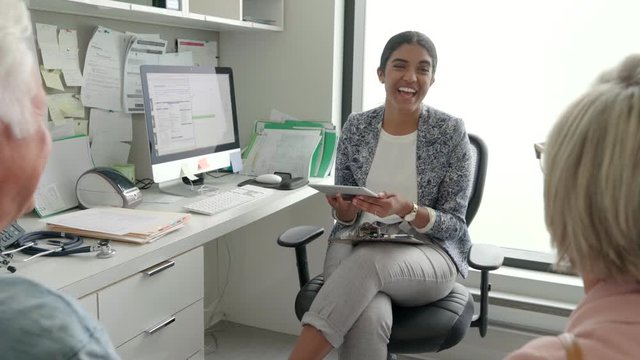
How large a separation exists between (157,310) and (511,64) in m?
1.69

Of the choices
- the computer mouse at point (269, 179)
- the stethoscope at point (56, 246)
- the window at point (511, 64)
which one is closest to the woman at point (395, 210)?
the computer mouse at point (269, 179)

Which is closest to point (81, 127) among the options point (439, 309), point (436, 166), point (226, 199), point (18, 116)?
point (226, 199)

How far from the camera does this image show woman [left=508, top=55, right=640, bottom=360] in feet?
2.22

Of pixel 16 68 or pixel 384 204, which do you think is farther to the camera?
pixel 384 204

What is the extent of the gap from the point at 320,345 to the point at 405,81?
0.93 meters

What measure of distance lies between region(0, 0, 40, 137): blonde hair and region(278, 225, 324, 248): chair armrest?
1.23 meters

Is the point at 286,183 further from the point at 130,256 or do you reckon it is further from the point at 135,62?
the point at 130,256

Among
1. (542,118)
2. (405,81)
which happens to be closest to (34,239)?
(405,81)

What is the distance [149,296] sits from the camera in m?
1.55

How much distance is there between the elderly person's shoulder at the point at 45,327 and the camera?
576 mm

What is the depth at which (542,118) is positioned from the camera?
96.8 inches

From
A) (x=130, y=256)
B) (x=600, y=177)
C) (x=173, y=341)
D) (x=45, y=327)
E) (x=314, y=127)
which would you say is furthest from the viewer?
(x=314, y=127)

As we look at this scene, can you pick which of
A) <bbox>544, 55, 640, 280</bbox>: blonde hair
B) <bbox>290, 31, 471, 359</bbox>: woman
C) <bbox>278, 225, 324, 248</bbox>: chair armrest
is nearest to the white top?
<bbox>290, 31, 471, 359</bbox>: woman

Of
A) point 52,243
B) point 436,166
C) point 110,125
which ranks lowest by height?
point 52,243
